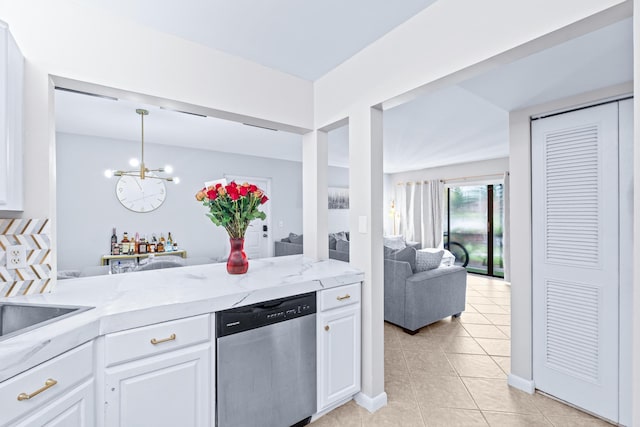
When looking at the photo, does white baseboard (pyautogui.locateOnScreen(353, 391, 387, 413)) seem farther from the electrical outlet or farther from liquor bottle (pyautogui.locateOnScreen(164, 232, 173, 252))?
liquor bottle (pyautogui.locateOnScreen(164, 232, 173, 252))

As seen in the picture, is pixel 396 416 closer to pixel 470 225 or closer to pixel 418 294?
pixel 418 294

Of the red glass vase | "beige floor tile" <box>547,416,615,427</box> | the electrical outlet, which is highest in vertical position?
the electrical outlet

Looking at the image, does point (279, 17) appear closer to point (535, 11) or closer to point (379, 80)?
point (379, 80)

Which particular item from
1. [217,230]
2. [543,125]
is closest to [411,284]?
[543,125]

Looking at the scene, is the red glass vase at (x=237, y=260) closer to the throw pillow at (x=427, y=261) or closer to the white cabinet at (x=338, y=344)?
the white cabinet at (x=338, y=344)

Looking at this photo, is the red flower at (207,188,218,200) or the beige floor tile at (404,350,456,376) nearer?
the red flower at (207,188,218,200)

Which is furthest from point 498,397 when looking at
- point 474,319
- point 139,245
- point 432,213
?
point 432,213

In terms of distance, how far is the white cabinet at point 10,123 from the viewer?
47.4 inches

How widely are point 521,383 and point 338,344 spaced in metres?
1.49

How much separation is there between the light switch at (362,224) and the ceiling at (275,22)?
1.16 metres

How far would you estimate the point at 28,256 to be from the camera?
1446 millimetres

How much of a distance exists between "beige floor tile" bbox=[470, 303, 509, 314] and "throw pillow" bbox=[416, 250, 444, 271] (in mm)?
1139

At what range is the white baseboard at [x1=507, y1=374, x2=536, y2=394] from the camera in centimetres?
215

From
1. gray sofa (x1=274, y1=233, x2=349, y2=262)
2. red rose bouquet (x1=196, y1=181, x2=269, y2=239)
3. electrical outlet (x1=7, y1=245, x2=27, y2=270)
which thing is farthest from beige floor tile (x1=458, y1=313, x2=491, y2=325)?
electrical outlet (x1=7, y1=245, x2=27, y2=270)
